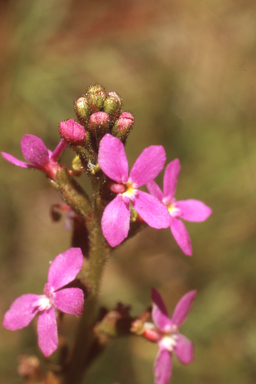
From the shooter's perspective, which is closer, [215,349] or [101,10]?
[215,349]

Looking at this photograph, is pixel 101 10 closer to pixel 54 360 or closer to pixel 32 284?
pixel 32 284

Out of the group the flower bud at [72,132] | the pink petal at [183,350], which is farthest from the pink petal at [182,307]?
the flower bud at [72,132]

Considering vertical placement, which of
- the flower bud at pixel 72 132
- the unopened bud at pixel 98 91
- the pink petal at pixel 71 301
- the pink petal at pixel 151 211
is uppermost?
the unopened bud at pixel 98 91

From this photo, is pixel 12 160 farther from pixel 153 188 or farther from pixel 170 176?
pixel 170 176

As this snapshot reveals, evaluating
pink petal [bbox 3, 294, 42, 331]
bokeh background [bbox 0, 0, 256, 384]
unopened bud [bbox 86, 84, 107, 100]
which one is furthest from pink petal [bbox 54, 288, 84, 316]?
bokeh background [bbox 0, 0, 256, 384]

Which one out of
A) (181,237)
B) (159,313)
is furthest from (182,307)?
(181,237)

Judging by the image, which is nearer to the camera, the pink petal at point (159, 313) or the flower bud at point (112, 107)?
the flower bud at point (112, 107)

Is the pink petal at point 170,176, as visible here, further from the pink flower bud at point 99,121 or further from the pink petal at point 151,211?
the pink flower bud at point 99,121

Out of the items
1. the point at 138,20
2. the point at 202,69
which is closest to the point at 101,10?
the point at 138,20
